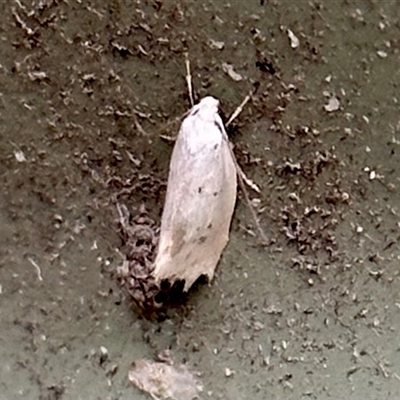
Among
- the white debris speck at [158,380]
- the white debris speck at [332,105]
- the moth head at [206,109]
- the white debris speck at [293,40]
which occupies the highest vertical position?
the white debris speck at [293,40]

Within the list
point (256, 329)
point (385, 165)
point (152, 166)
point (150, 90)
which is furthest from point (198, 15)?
point (256, 329)

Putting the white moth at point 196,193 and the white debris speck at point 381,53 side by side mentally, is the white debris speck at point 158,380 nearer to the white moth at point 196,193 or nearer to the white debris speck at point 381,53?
→ the white moth at point 196,193

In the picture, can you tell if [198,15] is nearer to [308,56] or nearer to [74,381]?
[308,56]

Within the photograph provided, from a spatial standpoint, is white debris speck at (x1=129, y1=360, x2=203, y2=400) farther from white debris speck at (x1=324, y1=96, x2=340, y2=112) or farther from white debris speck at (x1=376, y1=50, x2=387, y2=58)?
white debris speck at (x1=376, y1=50, x2=387, y2=58)

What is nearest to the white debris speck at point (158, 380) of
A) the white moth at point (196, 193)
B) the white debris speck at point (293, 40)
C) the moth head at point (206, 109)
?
the white moth at point (196, 193)

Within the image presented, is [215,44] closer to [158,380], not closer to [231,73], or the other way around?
[231,73]

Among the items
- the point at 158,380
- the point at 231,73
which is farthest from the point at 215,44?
the point at 158,380
